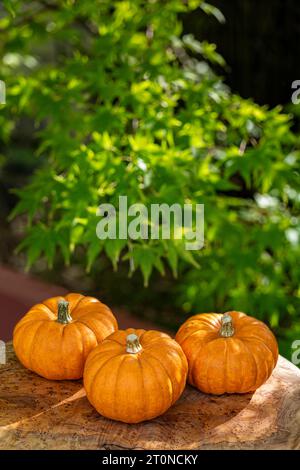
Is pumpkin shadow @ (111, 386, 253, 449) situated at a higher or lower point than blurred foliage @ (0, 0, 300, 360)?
lower

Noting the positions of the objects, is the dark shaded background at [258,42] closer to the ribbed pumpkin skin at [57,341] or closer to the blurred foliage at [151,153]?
the blurred foliage at [151,153]

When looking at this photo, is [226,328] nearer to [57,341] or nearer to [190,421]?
[190,421]

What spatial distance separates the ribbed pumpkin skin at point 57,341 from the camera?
162 centimetres

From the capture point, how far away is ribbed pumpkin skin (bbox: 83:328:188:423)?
57.3 inches

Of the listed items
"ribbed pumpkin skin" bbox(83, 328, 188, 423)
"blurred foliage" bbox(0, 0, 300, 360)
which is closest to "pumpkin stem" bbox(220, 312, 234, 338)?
"ribbed pumpkin skin" bbox(83, 328, 188, 423)

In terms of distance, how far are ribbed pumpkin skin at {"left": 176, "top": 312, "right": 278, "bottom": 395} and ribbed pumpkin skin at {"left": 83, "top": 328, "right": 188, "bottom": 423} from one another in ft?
0.23

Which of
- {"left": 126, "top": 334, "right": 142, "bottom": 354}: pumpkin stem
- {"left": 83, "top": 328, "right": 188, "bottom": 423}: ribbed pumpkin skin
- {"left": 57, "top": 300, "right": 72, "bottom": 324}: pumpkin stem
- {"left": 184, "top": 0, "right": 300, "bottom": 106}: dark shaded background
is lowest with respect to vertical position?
{"left": 83, "top": 328, "right": 188, "bottom": 423}: ribbed pumpkin skin

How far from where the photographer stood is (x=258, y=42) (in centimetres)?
364

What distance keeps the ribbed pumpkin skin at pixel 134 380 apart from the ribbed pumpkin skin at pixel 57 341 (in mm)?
94

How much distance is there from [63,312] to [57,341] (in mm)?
73

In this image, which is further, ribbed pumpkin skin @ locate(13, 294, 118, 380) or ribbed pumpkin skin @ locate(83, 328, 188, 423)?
ribbed pumpkin skin @ locate(13, 294, 118, 380)

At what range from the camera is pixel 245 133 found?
7.93 feet

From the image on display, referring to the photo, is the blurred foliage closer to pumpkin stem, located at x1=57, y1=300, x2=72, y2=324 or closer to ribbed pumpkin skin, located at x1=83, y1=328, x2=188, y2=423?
pumpkin stem, located at x1=57, y1=300, x2=72, y2=324
